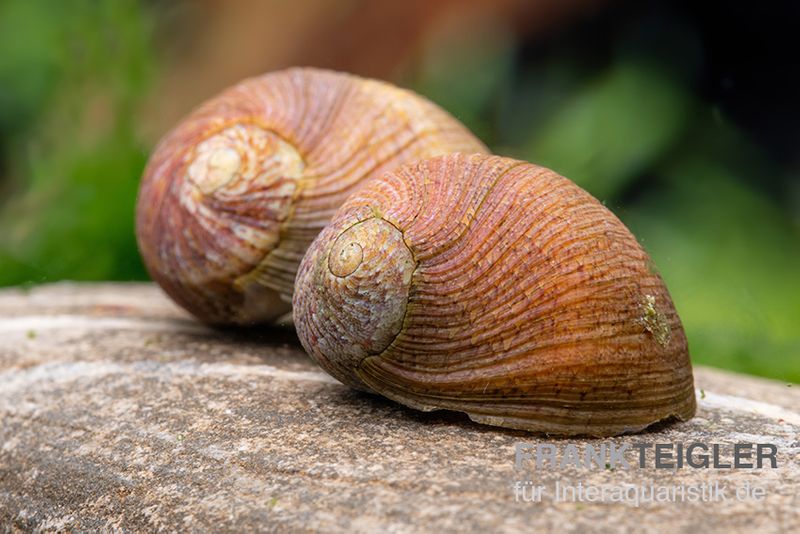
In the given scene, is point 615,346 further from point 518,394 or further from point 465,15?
point 465,15

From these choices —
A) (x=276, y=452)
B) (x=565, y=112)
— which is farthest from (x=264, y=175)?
(x=565, y=112)

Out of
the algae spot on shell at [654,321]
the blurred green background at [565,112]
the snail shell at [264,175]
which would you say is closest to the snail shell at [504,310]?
the algae spot on shell at [654,321]

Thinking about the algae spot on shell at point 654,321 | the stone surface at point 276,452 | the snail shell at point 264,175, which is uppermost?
the snail shell at point 264,175

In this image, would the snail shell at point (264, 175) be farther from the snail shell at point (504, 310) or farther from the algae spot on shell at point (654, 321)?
the algae spot on shell at point (654, 321)

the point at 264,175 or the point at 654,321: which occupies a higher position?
the point at 264,175

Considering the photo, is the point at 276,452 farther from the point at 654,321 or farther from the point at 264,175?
the point at 264,175

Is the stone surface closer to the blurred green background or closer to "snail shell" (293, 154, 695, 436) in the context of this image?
"snail shell" (293, 154, 695, 436)
